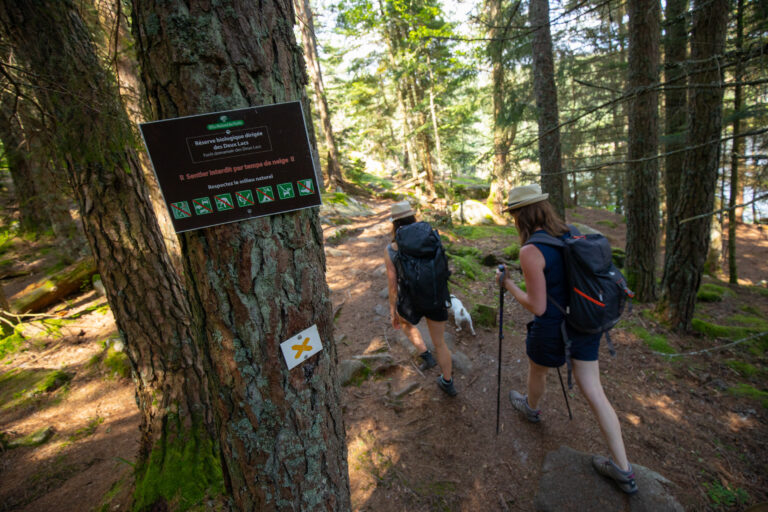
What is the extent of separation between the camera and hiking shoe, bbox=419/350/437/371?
391 centimetres

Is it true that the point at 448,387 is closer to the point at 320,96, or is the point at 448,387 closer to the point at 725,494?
the point at 725,494

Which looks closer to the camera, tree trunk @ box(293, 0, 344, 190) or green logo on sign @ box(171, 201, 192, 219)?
green logo on sign @ box(171, 201, 192, 219)

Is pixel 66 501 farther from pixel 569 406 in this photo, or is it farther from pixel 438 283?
pixel 569 406

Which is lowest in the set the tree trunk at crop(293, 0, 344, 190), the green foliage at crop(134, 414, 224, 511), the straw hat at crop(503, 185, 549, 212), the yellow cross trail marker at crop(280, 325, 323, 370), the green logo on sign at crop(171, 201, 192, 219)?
the green foliage at crop(134, 414, 224, 511)

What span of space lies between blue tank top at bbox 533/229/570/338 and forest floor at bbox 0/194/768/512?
1291 mm

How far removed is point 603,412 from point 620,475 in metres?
0.48

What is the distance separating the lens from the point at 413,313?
3.27 metres

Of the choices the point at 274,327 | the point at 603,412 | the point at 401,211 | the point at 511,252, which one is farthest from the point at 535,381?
the point at 511,252

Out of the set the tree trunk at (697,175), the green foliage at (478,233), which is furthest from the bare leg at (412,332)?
the green foliage at (478,233)

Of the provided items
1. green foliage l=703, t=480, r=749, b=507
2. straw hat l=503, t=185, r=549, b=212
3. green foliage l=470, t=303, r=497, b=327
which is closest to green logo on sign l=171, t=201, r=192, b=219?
straw hat l=503, t=185, r=549, b=212

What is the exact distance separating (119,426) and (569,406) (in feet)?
17.5

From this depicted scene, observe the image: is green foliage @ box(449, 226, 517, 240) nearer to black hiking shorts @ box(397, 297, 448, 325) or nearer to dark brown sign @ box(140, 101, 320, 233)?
black hiking shorts @ box(397, 297, 448, 325)

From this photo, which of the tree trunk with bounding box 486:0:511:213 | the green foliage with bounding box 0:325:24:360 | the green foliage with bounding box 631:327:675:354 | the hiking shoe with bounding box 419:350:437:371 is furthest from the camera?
the tree trunk with bounding box 486:0:511:213

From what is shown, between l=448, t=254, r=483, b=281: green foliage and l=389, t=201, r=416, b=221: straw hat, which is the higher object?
l=389, t=201, r=416, b=221: straw hat
